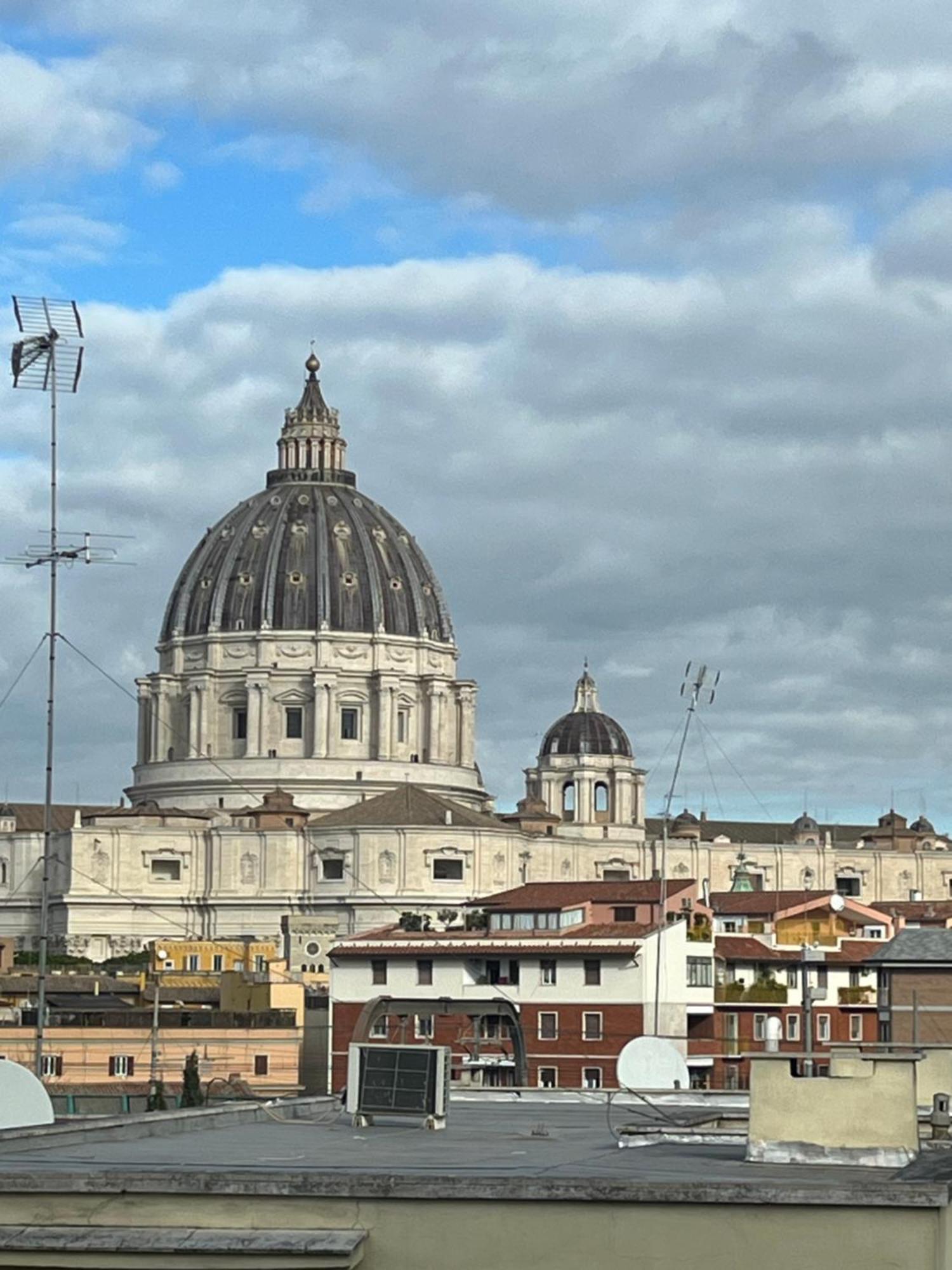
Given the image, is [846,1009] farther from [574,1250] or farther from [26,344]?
[574,1250]

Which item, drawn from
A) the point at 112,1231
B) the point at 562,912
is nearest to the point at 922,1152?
the point at 112,1231

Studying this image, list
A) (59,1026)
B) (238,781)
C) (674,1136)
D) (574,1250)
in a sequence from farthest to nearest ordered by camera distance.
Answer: (238,781) < (59,1026) < (674,1136) < (574,1250)

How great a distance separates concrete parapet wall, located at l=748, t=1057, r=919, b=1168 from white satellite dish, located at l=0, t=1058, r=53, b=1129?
411 cm

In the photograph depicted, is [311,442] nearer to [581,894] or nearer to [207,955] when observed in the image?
[207,955]

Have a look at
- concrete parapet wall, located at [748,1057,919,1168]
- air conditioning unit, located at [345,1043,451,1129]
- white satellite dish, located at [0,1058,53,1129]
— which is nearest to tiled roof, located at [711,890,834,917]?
air conditioning unit, located at [345,1043,451,1129]

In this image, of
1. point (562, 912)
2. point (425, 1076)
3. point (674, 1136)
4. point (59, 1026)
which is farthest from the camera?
point (562, 912)

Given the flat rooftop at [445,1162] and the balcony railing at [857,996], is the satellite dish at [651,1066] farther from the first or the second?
the balcony railing at [857,996]

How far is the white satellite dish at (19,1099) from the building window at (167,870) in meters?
116

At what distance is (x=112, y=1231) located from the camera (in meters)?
8.94

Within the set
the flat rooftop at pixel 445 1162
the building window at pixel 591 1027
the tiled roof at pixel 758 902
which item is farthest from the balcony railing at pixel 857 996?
the flat rooftop at pixel 445 1162

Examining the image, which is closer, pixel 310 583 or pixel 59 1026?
pixel 59 1026

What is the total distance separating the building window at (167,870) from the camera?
12838cm

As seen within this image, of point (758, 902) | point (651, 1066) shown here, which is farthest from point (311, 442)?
point (651, 1066)

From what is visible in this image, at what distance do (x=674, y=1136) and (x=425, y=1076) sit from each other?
1.52 metres
